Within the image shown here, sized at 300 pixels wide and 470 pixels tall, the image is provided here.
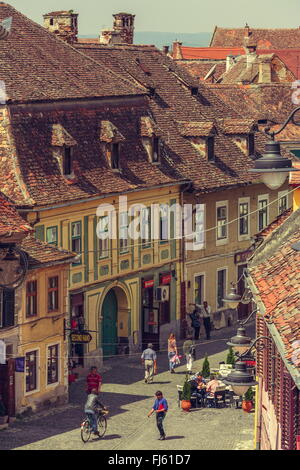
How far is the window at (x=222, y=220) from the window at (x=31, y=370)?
19.3 meters

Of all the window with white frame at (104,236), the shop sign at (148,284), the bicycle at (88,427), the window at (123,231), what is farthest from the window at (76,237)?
the bicycle at (88,427)

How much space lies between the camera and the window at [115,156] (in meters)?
60.3

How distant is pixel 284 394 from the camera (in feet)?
101

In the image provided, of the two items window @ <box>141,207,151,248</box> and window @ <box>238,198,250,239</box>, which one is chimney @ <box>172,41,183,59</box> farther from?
window @ <box>141,207,151,248</box>

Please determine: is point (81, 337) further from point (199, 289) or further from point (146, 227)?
point (199, 289)

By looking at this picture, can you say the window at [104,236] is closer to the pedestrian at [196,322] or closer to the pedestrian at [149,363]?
the pedestrian at [149,363]

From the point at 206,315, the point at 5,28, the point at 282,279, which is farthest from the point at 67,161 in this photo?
the point at 282,279

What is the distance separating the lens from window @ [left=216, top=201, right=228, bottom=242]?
67.9 metres

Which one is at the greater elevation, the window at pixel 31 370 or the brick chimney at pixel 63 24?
the brick chimney at pixel 63 24

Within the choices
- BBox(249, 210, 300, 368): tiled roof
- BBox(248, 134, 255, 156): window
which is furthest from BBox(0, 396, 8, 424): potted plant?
BBox(248, 134, 255, 156): window

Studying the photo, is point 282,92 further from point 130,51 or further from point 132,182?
point 132,182

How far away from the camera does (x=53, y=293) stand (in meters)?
51.2
